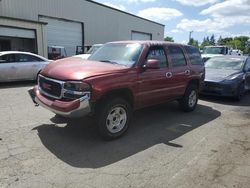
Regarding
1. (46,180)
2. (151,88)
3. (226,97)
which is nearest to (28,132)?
(46,180)

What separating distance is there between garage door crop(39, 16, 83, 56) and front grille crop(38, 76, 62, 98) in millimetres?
17994

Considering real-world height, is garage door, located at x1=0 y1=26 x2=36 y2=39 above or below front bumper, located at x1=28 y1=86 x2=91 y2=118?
above

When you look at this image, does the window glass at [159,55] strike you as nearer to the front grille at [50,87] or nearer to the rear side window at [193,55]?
the rear side window at [193,55]

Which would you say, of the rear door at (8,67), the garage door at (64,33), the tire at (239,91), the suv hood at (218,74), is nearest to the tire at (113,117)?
the suv hood at (218,74)

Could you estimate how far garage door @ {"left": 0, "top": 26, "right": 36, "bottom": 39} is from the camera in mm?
17109

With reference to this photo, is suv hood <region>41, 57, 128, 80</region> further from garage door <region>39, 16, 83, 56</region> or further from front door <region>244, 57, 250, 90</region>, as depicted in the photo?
garage door <region>39, 16, 83, 56</region>

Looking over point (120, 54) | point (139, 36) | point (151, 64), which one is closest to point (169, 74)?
point (151, 64)

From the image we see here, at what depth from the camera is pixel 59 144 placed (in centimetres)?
475

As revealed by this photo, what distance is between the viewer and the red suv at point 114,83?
4566 millimetres

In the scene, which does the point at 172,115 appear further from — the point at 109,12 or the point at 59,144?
the point at 109,12

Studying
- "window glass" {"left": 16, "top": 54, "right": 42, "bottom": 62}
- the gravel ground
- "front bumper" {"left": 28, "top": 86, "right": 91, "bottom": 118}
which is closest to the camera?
the gravel ground

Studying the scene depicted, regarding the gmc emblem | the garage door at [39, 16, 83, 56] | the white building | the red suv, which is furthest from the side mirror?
the garage door at [39, 16, 83, 56]

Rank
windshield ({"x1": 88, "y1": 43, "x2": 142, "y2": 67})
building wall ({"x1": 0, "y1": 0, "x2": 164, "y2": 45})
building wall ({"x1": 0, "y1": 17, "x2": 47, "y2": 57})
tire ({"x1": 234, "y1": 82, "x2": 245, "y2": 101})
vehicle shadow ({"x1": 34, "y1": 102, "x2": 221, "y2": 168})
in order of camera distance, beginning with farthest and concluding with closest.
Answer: building wall ({"x1": 0, "y1": 0, "x2": 164, "y2": 45}) < building wall ({"x1": 0, "y1": 17, "x2": 47, "y2": 57}) < tire ({"x1": 234, "y1": 82, "x2": 245, "y2": 101}) < windshield ({"x1": 88, "y1": 43, "x2": 142, "y2": 67}) < vehicle shadow ({"x1": 34, "y1": 102, "x2": 221, "y2": 168})

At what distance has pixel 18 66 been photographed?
1161 centimetres
